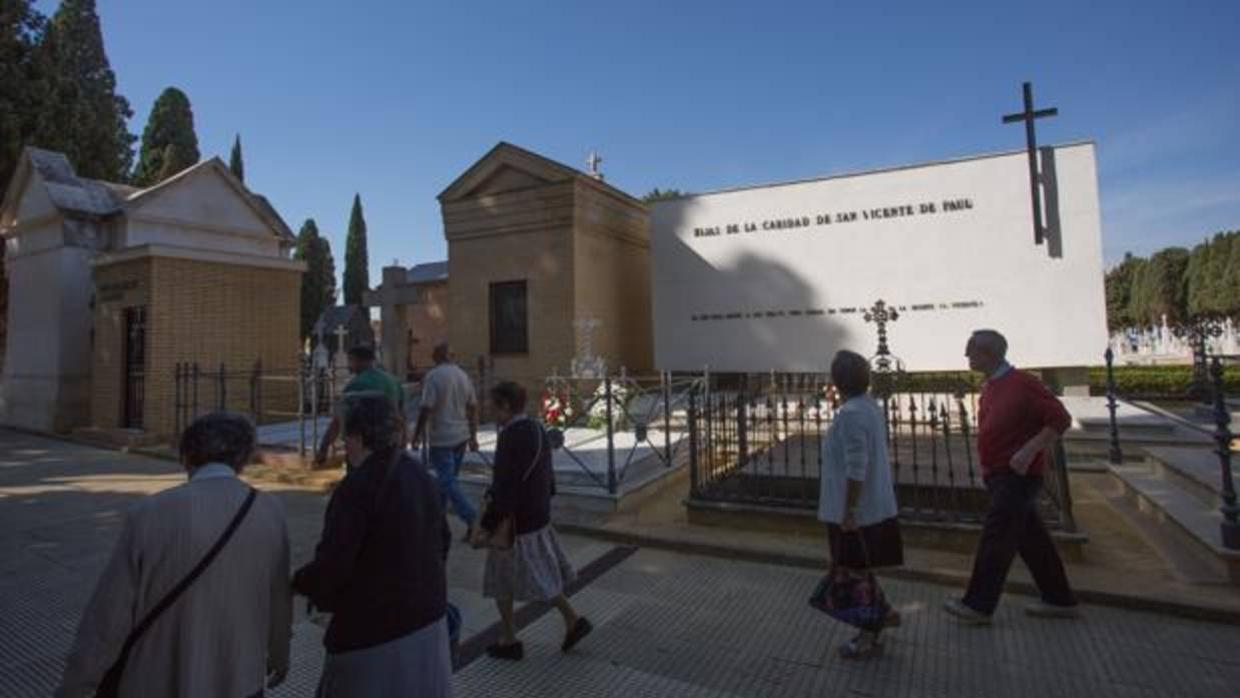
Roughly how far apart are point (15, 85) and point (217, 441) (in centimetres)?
2140

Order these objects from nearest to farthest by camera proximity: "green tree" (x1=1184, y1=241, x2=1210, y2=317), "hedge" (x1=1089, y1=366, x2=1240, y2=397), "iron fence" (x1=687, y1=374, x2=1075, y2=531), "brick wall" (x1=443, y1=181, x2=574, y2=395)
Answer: "iron fence" (x1=687, y1=374, x2=1075, y2=531) → "brick wall" (x1=443, y1=181, x2=574, y2=395) → "hedge" (x1=1089, y1=366, x2=1240, y2=397) → "green tree" (x1=1184, y1=241, x2=1210, y2=317)

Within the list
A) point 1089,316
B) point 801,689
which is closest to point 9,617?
point 801,689

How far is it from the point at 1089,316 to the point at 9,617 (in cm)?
1387

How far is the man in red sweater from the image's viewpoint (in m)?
3.90

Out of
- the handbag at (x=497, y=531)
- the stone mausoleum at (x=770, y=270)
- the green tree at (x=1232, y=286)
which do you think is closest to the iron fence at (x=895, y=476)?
the handbag at (x=497, y=531)

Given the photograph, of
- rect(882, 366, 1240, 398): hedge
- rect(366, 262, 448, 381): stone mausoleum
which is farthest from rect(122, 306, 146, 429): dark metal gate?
A: rect(882, 366, 1240, 398): hedge

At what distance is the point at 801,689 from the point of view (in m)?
3.46

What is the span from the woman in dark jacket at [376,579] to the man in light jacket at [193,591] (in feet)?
0.59

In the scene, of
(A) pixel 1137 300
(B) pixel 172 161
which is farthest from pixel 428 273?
(A) pixel 1137 300

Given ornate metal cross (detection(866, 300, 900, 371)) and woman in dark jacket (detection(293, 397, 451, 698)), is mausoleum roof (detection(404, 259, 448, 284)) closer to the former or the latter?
ornate metal cross (detection(866, 300, 900, 371))

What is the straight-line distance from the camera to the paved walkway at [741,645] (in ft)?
11.4

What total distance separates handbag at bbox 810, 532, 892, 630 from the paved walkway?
268 millimetres

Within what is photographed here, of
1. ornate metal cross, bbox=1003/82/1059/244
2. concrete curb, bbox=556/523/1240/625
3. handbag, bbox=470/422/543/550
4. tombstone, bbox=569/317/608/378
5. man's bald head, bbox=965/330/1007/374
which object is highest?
ornate metal cross, bbox=1003/82/1059/244

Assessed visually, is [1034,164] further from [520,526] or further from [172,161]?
[172,161]
